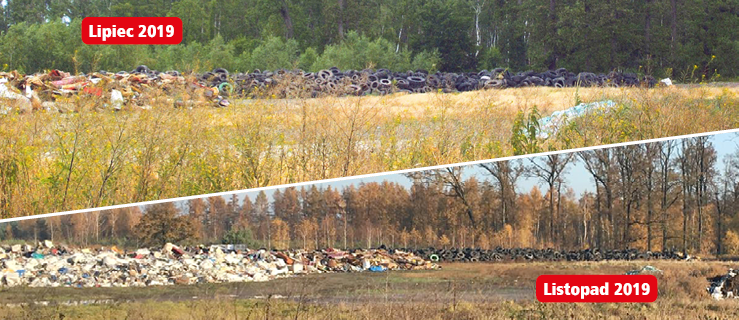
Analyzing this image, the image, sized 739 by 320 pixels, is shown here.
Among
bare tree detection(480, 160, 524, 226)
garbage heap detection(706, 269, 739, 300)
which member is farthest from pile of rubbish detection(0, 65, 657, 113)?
garbage heap detection(706, 269, 739, 300)

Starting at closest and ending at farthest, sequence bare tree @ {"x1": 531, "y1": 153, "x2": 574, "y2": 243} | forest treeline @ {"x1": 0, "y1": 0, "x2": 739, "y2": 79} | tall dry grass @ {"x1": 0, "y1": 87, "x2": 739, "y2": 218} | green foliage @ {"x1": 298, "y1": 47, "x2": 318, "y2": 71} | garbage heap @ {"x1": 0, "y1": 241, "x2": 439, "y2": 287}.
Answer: garbage heap @ {"x1": 0, "y1": 241, "x2": 439, "y2": 287}, bare tree @ {"x1": 531, "y1": 153, "x2": 574, "y2": 243}, tall dry grass @ {"x1": 0, "y1": 87, "x2": 739, "y2": 218}, forest treeline @ {"x1": 0, "y1": 0, "x2": 739, "y2": 79}, green foliage @ {"x1": 298, "y1": 47, "x2": 318, "y2": 71}

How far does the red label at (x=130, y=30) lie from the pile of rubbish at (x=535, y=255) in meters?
6.44

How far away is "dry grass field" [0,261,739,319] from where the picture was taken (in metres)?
6.26

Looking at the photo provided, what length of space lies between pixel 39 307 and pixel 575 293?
14.3 feet

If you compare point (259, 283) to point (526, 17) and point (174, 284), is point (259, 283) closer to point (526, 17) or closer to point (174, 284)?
point (174, 284)

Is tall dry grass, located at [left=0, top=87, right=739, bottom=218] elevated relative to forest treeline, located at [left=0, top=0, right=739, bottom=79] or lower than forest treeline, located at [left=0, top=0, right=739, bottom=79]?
lower

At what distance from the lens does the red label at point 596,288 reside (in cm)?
649

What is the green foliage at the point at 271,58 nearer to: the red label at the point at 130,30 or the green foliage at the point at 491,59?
the green foliage at the point at 491,59

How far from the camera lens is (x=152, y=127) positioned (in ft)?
33.2

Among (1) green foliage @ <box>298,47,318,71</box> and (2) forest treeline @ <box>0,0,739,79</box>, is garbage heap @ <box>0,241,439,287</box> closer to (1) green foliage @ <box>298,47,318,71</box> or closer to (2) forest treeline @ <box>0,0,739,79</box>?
(2) forest treeline @ <box>0,0,739,79</box>

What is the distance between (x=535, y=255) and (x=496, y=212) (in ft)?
1.65

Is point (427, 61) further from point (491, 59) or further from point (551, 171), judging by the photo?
point (551, 171)

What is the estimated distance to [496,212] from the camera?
6992mm

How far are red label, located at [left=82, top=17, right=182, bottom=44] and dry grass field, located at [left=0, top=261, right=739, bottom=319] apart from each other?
594 centimetres
